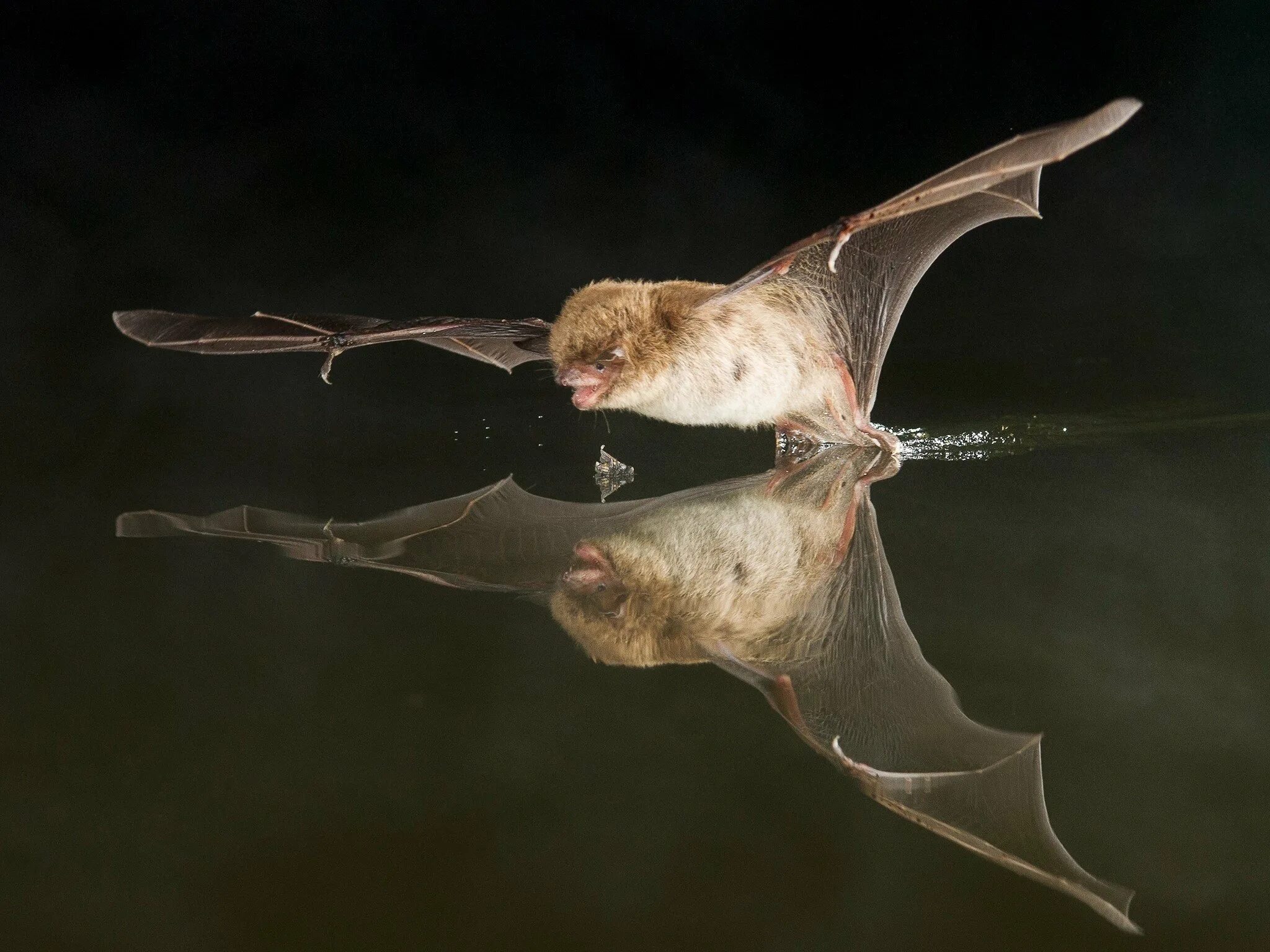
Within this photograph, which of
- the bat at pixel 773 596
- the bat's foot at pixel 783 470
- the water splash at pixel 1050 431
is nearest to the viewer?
the bat at pixel 773 596

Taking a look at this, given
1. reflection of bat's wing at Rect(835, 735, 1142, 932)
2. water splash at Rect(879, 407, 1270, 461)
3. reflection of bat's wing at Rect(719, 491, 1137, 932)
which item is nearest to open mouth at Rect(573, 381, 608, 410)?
water splash at Rect(879, 407, 1270, 461)

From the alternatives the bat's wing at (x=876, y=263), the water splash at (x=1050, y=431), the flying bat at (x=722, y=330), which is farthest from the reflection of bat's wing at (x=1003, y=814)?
the water splash at (x=1050, y=431)

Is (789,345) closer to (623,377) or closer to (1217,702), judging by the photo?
(623,377)

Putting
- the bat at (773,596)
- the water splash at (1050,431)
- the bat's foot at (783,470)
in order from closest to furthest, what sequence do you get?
1. the bat at (773,596)
2. the bat's foot at (783,470)
3. the water splash at (1050,431)

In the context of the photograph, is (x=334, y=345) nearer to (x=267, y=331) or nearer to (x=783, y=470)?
(x=267, y=331)

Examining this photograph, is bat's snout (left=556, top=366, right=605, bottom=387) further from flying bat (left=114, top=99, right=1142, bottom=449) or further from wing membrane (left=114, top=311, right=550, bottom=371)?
wing membrane (left=114, top=311, right=550, bottom=371)

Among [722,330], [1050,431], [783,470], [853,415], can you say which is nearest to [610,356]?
[722,330]

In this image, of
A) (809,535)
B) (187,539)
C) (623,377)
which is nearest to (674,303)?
(623,377)

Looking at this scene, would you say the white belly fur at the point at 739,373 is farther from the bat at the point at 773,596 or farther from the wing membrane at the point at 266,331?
the wing membrane at the point at 266,331
